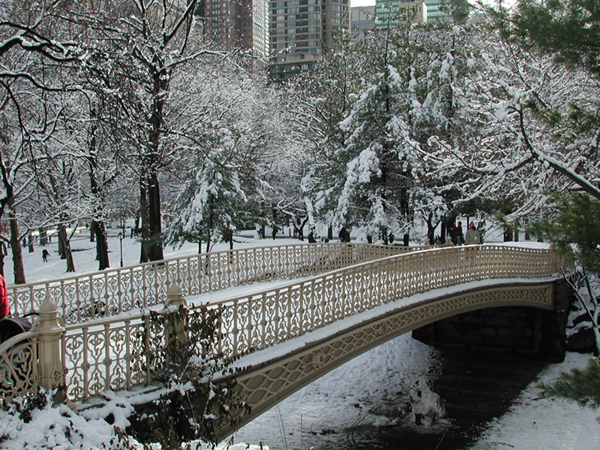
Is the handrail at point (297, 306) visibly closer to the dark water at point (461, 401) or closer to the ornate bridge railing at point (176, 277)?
the ornate bridge railing at point (176, 277)

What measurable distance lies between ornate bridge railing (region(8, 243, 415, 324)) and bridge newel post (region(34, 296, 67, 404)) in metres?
3.24

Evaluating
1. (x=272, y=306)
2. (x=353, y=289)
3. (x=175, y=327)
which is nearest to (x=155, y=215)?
(x=353, y=289)

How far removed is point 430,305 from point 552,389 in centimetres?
564

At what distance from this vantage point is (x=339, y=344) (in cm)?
815

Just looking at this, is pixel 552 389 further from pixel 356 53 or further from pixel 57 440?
pixel 356 53

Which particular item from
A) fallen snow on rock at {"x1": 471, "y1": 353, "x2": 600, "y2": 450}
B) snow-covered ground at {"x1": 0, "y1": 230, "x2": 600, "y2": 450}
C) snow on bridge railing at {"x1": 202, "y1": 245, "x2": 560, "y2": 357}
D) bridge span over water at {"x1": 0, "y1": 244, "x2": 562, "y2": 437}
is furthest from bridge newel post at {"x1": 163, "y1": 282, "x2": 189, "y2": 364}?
fallen snow on rock at {"x1": 471, "y1": 353, "x2": 600, "y2": 450}

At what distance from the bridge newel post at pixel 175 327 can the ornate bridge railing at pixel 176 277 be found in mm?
2482

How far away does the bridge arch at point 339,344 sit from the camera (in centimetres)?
663

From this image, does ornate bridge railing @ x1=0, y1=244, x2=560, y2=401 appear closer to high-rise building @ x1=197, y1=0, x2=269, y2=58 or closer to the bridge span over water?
the bridge span over water

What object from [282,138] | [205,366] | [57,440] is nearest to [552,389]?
[205,366]

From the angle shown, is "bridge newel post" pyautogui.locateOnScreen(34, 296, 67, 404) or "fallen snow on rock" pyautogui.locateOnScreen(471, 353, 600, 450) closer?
Result: "bridge newel post" pyautogui.locateOnScreen(34, 296, 67, 404)

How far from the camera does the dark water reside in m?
11.6

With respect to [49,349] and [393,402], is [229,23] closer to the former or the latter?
[393,402]

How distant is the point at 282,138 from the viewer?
1353 inches
